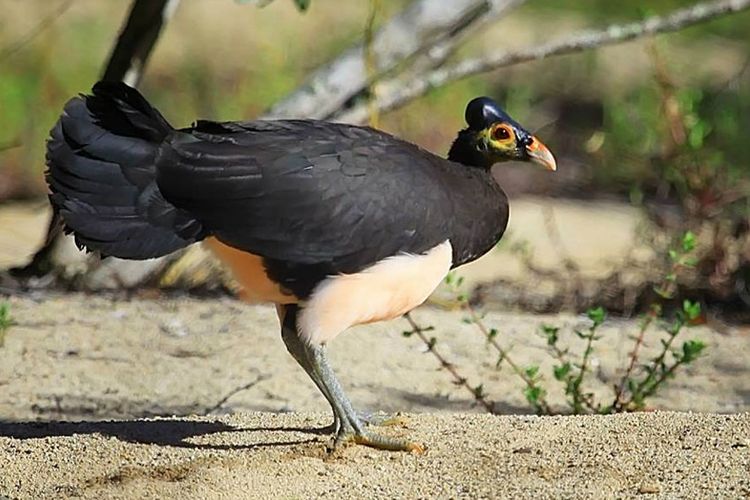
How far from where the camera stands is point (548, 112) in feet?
42.6

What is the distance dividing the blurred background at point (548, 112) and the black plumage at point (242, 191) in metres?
1.55

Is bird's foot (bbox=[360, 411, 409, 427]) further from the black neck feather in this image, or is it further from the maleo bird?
the black neck feather

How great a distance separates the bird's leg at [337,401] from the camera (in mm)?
4289

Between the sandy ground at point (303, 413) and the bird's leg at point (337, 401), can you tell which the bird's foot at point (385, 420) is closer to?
the sandy ground at point (303, 413)

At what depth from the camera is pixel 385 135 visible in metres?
4.50

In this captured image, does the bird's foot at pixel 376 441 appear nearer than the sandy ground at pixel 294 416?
No

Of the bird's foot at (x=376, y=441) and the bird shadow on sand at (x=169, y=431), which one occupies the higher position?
the bird's foot at (x=376, y=441)

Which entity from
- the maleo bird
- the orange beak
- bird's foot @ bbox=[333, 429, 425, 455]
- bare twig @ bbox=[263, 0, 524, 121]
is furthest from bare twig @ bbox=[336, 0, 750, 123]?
bird's foot @ bbox=[333, 429, 425, 455]

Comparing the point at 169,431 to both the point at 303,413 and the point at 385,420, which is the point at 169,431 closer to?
the point at 303,413

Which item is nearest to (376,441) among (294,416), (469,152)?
(294,416)

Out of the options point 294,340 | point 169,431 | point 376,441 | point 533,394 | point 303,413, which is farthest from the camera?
point 533,394

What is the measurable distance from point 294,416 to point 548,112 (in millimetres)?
8592

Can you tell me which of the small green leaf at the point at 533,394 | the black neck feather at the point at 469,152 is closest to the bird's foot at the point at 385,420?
the small green leaf at the point at 533,394

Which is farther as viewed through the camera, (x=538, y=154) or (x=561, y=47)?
(x=561, y=47)
